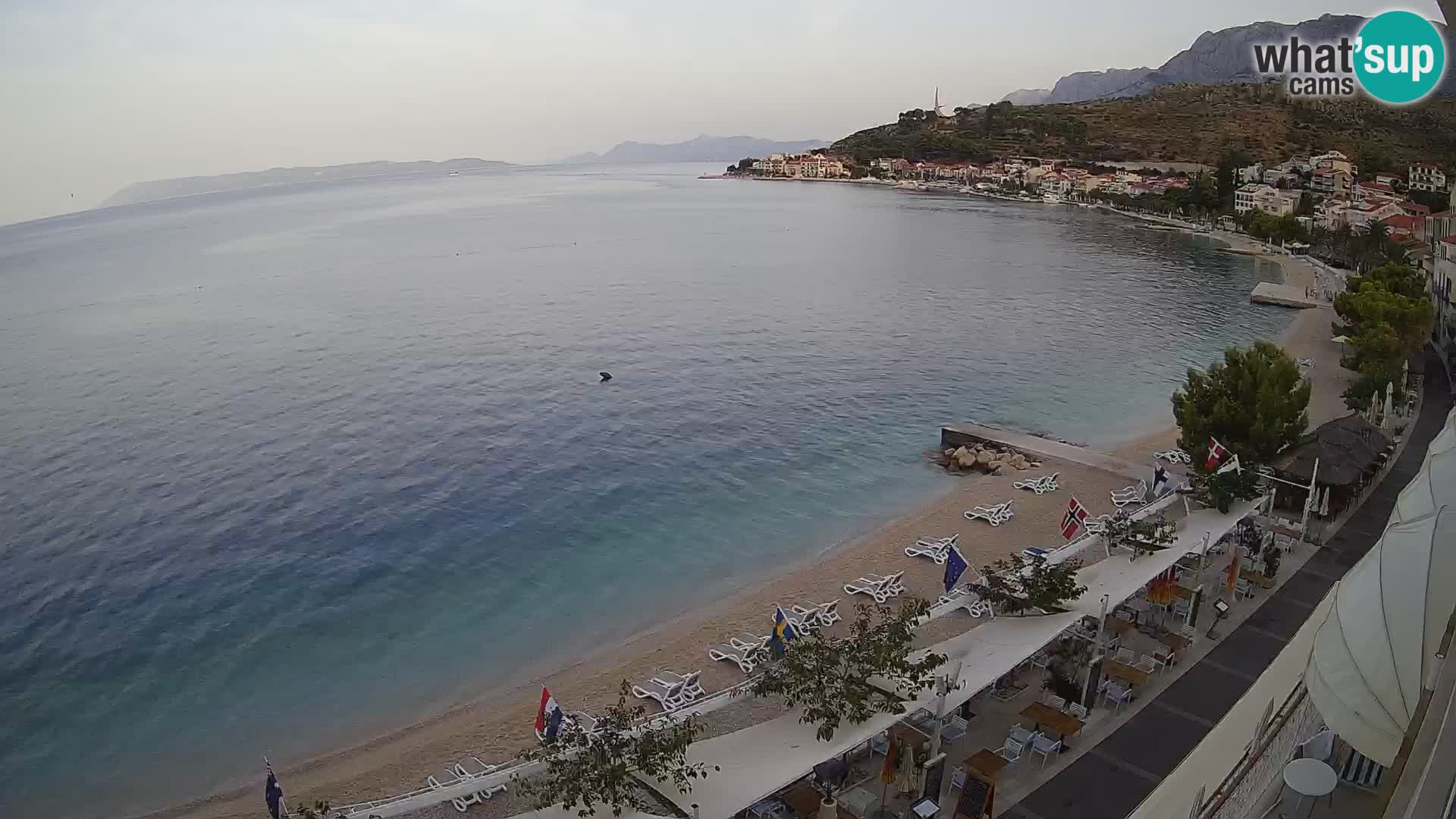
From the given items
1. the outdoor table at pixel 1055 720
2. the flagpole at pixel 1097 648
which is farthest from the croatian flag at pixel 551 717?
the flagpole at pixel 1097 648

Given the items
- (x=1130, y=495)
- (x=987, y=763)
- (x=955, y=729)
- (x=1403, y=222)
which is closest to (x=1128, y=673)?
(x=955, y=729)

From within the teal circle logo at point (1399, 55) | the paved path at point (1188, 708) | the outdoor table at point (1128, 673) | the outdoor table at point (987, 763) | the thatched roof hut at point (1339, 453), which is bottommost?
the paved path at point (1188, 708)

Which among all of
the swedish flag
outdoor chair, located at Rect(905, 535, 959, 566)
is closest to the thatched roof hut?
outdoor chair, located at Rect(905, 535, 959, 566)

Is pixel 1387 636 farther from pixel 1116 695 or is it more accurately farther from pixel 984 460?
pixel 984 460

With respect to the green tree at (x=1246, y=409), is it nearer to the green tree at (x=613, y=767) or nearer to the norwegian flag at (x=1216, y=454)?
the norwegian flag at (x=1216, y=454)

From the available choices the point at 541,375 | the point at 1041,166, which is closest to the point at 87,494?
the point at 541,375

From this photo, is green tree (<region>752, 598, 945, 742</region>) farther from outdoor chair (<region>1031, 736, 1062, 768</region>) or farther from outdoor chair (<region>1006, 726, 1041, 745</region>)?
outdoor chair (<region>1031, 736, 1062, 768</region>)
